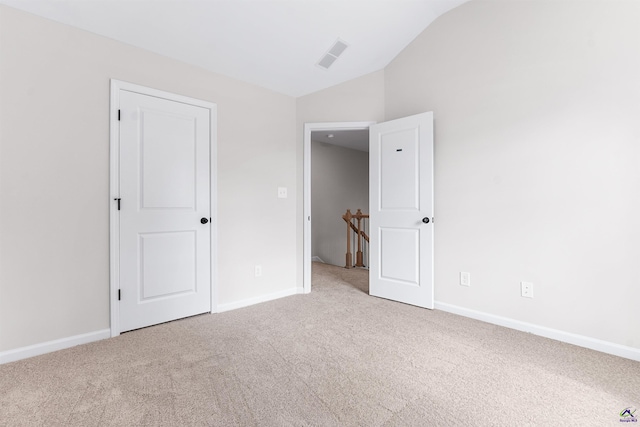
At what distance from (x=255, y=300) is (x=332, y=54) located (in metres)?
2.59

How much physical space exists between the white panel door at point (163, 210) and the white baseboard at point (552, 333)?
2.37m

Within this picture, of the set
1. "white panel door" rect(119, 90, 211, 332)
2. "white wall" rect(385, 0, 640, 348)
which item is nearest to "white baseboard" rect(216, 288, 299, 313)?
"white panel door" rect(119, 90, 211, 332)

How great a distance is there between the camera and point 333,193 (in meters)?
6.50

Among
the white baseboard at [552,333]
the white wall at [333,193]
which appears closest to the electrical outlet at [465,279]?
the white baseboard at [552,333]

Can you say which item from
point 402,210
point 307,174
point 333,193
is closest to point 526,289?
point 402,210

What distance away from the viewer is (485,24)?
2568 mm

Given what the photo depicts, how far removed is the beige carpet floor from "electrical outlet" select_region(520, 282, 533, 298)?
32cm

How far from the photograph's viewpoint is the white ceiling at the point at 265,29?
2074 mm

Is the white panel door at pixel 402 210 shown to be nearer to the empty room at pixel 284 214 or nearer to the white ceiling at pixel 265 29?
the empty room at pixel 284 214

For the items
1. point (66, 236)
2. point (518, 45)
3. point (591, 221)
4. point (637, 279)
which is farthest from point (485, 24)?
point (66, 236)

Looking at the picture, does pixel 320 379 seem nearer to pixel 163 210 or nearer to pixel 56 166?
pixel 163 210

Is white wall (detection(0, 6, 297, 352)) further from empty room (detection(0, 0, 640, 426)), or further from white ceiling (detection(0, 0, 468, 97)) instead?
white ceiling (detection(0, 0, 468, 97))

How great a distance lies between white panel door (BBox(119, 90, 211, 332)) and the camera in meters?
2.34

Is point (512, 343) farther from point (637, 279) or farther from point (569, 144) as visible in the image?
point (569, 144)
